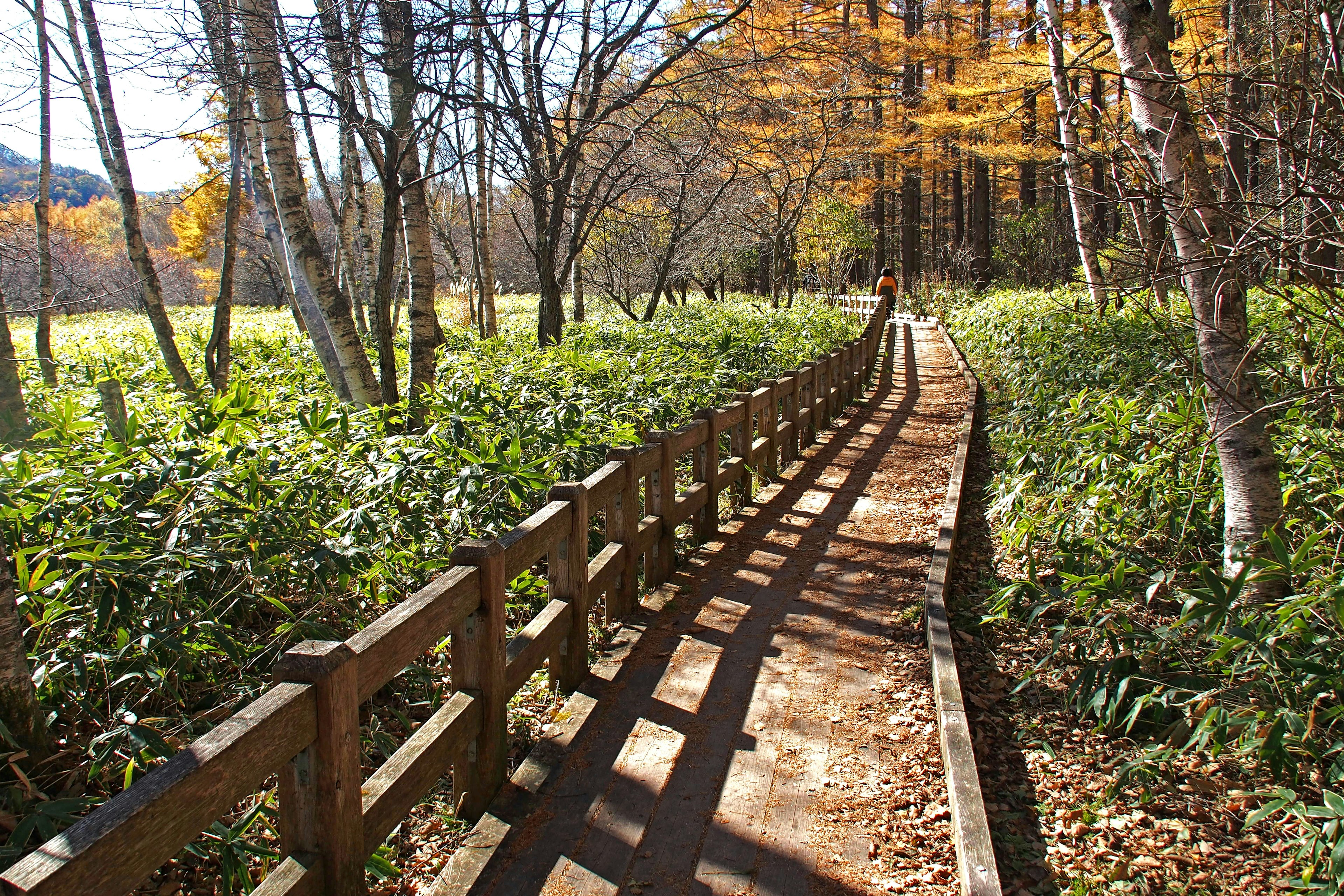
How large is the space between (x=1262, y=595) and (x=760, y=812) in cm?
238

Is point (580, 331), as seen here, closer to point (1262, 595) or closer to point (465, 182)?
point (465, 182)

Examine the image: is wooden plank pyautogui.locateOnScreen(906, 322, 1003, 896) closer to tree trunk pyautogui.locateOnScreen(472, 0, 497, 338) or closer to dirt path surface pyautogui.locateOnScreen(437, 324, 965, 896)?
dirt path surface pyautogui.locateOnScreen(437, 324, 965, 896)

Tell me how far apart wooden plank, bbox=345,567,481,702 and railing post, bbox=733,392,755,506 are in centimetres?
419

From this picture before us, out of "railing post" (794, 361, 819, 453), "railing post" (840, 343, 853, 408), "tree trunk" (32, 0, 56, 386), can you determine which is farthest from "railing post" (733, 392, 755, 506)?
"tree trunk" (32, 0, 56, 386)

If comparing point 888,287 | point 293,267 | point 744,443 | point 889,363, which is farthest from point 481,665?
point 888,287

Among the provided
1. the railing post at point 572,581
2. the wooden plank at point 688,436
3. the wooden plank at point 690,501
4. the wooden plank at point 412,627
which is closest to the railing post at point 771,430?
the wooden plank at point 690,501

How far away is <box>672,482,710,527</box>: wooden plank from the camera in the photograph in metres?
5.73

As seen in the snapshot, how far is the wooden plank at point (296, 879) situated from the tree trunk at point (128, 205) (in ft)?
25.2

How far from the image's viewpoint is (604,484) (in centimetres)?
450

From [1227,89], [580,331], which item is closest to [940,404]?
[580,331]

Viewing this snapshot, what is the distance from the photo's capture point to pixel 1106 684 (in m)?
3.35

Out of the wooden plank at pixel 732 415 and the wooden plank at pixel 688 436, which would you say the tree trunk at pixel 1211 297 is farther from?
the wooden plank at pixel 732 415

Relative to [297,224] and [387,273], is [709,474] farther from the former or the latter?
[297,224]

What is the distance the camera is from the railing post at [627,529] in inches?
188
